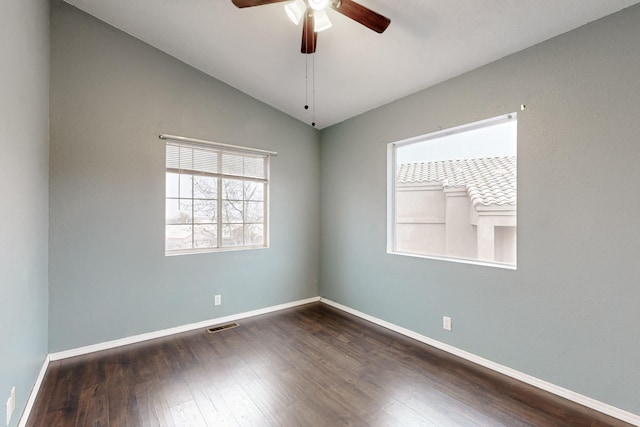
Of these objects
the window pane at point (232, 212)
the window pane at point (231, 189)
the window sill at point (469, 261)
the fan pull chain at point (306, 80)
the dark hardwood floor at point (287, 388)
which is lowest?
the dark hardwood floor at point (287, 388)

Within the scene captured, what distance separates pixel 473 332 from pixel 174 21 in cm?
396

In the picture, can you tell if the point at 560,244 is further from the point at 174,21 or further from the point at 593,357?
the point at 174,21

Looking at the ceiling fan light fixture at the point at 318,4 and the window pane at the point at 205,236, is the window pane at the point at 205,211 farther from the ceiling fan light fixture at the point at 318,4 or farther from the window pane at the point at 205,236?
the ceiling fan light fixture at the point at 318,4

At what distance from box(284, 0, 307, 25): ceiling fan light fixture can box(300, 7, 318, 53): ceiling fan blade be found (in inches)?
3.0

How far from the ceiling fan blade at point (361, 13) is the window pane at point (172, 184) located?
242 centimetres

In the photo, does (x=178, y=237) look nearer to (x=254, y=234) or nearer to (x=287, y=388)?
(x=254, y=234)

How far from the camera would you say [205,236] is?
349cm

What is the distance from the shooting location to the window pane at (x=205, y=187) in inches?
134

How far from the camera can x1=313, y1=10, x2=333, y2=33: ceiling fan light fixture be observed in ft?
6.27

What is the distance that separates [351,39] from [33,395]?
3682mm

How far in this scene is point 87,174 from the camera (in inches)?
107

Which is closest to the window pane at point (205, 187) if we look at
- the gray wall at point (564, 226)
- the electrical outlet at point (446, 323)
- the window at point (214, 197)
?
the window at point (214, 197)

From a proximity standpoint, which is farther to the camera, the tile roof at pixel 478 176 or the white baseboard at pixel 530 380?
the tile roof at pixel 478 176

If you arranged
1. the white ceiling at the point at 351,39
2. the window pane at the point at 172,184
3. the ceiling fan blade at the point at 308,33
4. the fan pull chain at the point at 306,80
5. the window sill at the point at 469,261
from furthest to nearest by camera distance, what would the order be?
1. the window pane at the point at 172,184
2. the fan pull chain at the point at 306,80
3. the window sill at the point at 469,261
4. the white ceiling at the point at 351,39
5. the ceiling fan blade at the point at 308,33
